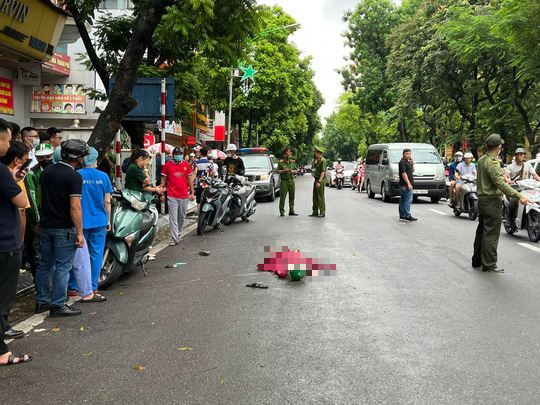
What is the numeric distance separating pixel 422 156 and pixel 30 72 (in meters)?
14.6

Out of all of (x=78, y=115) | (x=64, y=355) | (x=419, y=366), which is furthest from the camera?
(x=78, y=115)

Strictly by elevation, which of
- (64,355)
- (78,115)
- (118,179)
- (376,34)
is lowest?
(64,355)

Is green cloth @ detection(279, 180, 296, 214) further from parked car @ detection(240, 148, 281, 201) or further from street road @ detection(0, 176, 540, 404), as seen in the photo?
street road @ detection(0, 176, 540, 404)

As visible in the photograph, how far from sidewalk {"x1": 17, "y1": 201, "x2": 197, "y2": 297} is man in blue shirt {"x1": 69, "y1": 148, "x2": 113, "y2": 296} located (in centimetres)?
79

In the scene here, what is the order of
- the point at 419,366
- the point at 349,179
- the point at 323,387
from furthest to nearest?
1. the point at 349,179
2. the point at 419,366
3. the point at 323,387

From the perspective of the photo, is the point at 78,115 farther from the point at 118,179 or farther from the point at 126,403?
the point at 126,403

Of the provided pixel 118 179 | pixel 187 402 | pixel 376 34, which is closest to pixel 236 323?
pixel 187 402

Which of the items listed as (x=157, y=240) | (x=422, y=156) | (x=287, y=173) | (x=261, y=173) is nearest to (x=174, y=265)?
(x=157, y=240)

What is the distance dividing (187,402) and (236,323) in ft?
6.07

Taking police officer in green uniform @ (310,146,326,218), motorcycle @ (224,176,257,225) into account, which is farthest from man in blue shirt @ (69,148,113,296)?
police officer in green uniform @ (310,146,326,218)

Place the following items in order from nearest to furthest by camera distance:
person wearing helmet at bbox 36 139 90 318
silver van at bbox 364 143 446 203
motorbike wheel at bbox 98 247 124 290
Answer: person wearing helmet at bbox 36 139 90 318 → motorbike wheel at bbox 98 247 124 290 → silver van at bbox 364 143 446 203

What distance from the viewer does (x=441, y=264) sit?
8727mm

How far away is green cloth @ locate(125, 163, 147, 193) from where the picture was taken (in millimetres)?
8258

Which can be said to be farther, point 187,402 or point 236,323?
point 236,323
